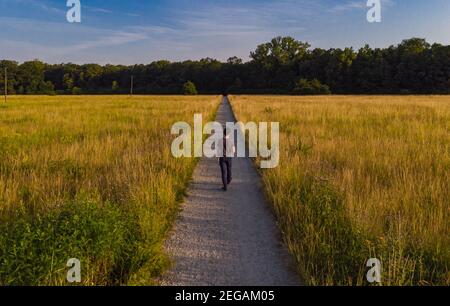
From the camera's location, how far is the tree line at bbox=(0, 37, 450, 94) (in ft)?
311

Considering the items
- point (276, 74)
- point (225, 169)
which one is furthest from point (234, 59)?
point (225, 169)

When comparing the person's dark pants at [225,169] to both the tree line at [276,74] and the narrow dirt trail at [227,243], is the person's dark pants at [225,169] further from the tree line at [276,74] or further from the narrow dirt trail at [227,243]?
the tree line at [276,74]

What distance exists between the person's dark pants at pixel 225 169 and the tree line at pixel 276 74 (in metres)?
96.0

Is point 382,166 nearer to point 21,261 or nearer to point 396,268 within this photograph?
point 396,268

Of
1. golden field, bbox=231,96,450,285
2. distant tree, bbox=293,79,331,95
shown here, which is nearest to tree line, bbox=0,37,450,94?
distant tree, bbox=293,79,331,95

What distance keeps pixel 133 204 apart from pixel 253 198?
8.94 feet

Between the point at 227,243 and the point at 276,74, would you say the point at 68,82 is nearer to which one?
the point at 276,74

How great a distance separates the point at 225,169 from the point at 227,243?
293 cm

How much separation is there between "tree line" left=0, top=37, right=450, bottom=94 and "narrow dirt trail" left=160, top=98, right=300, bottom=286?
9717 centimetres

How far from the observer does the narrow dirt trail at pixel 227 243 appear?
3924 mm

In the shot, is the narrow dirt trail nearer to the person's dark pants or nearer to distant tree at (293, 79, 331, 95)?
the person's dark pants

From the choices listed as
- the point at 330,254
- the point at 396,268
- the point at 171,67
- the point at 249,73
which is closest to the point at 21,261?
the point at 330,254

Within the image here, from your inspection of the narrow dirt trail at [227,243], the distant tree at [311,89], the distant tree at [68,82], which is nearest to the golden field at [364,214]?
the narrow dirt trail at [227,243]

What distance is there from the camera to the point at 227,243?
4840 millimetres
